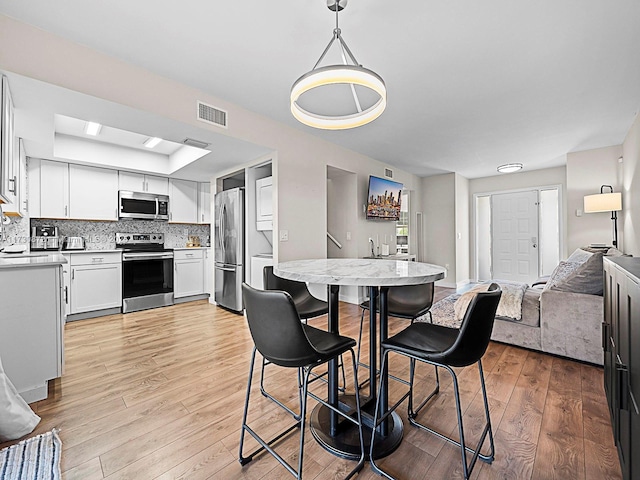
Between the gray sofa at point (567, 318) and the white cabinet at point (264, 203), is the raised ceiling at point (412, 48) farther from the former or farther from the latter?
the gray sofa at point (567, 318)

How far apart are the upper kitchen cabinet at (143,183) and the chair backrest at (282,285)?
3.72 m

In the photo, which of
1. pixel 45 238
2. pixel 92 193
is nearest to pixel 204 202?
pixel 92 193

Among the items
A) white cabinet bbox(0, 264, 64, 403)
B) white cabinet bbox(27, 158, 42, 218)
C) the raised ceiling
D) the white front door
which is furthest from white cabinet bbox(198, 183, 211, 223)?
the white front door

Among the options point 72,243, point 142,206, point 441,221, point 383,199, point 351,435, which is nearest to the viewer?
point 351,435

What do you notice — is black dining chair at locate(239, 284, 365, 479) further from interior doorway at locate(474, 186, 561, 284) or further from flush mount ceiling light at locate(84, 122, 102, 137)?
interior doorway at locate(474, 186, 561, 284)

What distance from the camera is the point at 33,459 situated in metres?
1.44

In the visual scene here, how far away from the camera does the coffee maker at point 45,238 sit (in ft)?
12.8

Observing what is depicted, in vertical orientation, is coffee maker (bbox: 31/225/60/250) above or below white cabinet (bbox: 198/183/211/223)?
below

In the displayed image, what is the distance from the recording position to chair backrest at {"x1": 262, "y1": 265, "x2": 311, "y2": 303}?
6.75ft

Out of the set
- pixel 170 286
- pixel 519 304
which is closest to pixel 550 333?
pixel 519 304

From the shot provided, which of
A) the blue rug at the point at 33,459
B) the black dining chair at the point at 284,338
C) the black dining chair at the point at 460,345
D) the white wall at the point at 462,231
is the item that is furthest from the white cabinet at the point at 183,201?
the white wall at the point at 462,231

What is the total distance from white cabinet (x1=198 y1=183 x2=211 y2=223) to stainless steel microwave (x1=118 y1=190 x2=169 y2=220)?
582mm

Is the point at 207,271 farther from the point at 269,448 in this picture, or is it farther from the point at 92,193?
the point at 269,448

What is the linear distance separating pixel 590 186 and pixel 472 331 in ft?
17.4
